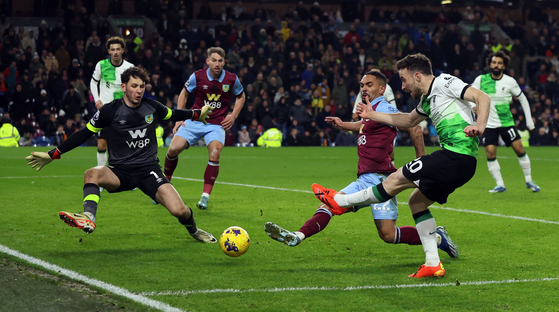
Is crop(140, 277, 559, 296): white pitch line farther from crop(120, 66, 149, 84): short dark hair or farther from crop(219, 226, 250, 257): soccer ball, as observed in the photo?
crop(120, 66, 149, 84): short dark hair

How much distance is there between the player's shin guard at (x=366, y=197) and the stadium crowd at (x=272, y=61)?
53.8ft

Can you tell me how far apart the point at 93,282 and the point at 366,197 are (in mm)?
2287

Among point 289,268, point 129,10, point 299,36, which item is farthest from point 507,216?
point 129,10

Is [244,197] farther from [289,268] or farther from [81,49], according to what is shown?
[81,49]

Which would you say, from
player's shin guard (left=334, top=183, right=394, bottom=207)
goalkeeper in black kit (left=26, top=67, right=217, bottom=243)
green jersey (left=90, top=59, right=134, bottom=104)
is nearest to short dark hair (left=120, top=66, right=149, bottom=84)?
goalkeeper in black kit (left=26, top=67, right=217, bottom=243)

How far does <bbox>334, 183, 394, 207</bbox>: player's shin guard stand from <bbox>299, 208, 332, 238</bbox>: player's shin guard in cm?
39

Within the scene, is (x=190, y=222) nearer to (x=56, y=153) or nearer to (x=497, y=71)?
(x=56, y=153)

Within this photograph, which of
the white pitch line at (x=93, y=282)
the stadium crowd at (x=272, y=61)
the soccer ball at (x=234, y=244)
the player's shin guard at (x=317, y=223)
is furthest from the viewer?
the stadium crowd at (x=272, y=61)

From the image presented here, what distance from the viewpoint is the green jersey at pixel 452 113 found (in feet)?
17.4

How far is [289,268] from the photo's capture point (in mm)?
5641

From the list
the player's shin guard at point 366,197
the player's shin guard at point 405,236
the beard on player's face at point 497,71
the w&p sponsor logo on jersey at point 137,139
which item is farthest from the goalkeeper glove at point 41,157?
the beard on player's face at point 497,71

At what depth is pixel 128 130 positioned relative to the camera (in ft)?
21.4

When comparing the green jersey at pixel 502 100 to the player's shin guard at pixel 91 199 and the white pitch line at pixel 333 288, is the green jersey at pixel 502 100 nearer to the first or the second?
the white pitch line at pixel 333 288

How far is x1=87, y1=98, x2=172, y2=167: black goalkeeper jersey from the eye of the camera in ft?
21.2
